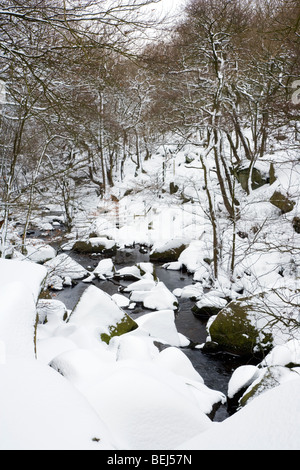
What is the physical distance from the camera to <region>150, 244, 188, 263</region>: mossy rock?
14.0 m

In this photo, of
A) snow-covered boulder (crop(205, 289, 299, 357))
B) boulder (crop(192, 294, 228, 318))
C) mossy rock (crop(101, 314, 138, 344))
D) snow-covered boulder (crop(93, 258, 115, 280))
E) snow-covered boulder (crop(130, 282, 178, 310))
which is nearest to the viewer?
mossy rock (crop(101, 314, 138, 344))

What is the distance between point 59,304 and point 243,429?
707 centimetres

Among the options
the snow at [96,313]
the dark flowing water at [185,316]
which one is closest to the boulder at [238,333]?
the dark flowing water at [185,316]

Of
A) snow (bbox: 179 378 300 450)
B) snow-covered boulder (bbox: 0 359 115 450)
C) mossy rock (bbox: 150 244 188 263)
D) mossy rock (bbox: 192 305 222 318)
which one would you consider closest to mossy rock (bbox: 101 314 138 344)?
mossy rock (bbox: 192 305 222 318)

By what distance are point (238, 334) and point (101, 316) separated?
3.25 m

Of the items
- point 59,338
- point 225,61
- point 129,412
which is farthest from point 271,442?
point 225,61

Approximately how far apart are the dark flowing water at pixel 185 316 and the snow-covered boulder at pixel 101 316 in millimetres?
1664

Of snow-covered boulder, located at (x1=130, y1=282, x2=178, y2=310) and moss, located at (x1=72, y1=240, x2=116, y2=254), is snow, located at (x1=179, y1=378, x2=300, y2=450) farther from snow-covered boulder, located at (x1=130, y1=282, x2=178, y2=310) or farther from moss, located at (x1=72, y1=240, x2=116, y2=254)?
moss, located at (x1=72, y1=240, x2=116, y2=254)

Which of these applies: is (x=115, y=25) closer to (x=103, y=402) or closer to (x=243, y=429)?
(x=243, y=429)

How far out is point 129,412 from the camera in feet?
8.55

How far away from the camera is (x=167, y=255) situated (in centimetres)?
1405

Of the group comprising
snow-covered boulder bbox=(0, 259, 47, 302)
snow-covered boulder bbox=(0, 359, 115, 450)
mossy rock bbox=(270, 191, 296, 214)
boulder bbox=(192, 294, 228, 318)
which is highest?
snow-covered boulder bbox=(0, 259, 47, 302)

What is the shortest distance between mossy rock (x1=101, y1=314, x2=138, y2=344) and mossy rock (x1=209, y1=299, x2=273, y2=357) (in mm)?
1973

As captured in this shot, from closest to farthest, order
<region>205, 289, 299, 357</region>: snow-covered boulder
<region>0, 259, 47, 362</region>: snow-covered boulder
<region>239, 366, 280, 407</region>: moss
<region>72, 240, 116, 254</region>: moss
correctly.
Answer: <region>0, 259, 47, 362</region>: snow-covered boulder, <region>239, 366, 280, 407</region>: moss, <region>205, 289, 299, 357</region>: snow-covered boulder, <region>72, 240, 116, 254</region>: moss
